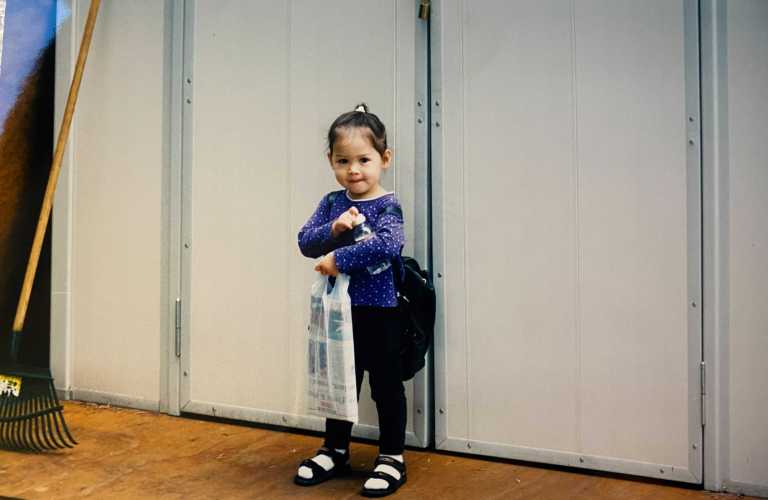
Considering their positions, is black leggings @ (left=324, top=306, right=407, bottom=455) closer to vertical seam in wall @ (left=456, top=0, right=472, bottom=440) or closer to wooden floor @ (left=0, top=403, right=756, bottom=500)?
wooden floor @ (left=0, top=403, right=756, bottom=500)

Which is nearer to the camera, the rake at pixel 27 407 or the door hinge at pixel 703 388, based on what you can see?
the door hinge at pixel 703 388

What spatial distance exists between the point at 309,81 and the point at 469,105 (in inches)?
24.3

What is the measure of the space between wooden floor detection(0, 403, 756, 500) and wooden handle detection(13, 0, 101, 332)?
528mm

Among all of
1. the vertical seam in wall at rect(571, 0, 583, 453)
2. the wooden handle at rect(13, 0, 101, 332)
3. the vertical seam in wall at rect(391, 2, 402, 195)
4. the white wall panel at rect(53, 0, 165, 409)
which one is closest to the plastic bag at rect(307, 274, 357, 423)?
the vertical seam in wall at rect(391, 2, 402, 195)

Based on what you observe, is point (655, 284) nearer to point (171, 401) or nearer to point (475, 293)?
point (475, 293)

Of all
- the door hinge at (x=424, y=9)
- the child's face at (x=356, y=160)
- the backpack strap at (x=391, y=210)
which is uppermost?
the door hinge at (x=424, y=9)

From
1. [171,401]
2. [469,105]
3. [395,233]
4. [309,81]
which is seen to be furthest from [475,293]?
[171,401]

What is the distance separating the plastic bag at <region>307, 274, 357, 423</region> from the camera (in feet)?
7.70

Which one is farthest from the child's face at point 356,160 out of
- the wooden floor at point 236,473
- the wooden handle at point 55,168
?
the wooden handle at point 55,168

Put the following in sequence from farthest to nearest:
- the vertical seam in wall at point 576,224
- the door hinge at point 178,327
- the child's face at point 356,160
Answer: the door hinge at point 178,327
the vertical seam in wall at point 576,224
the child's face at point 356,160

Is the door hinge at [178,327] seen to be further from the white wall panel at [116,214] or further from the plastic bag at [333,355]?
the plastic bag at [333,355]

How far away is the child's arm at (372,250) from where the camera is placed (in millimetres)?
2330

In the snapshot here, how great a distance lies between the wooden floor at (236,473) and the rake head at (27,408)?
6 cm

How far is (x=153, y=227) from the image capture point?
10.7ft
